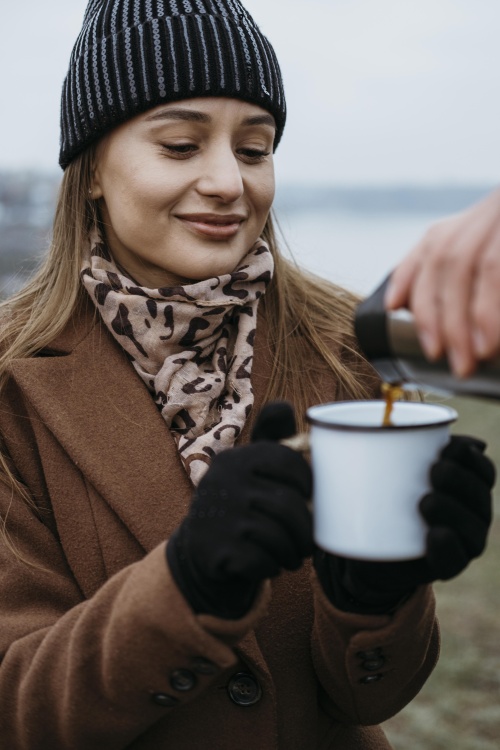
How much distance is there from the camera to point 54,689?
166 centimetres

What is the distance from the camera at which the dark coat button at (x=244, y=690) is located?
1.90 metres

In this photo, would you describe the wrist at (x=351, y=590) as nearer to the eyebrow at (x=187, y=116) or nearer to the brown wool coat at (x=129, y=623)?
the brown wool coat at (x=129, y=623)

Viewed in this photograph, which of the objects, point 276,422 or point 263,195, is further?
point 263,195

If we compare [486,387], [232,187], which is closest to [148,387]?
[232,187]

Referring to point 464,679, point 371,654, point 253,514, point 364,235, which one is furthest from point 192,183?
point 364,235

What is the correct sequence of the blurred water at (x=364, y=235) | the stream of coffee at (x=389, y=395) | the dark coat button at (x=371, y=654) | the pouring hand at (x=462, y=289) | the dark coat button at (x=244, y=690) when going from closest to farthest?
1. the pouring hand at (x=462, y=289)
2. the stream of coffee at (x=389, y=395)
3. the dark coat button at (x=371, y=654)
4. the dark coat button at (x=244, y=690)
5. the blurred water at (x=364, y=235)

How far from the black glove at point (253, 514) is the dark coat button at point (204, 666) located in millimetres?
149

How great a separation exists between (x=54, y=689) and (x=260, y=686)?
44 centimetres

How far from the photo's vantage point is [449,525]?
4.51 feet

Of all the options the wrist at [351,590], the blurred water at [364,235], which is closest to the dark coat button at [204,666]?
the wrist at [351,590]

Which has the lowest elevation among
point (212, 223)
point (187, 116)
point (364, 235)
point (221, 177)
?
point (364, 235)

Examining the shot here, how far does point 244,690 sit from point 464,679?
2.18 m

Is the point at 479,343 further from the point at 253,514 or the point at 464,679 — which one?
the point at 464,679

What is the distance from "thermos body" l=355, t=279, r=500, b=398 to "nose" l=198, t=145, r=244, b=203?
2.28ft
